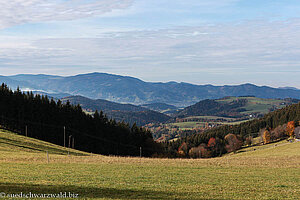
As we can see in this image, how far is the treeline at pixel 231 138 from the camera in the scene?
474 ft

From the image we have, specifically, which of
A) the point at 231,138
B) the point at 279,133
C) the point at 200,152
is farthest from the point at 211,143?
the point at 279,133

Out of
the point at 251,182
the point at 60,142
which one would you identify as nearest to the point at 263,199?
the point at 251,182

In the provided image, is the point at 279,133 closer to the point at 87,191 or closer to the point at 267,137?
the point at 267,137

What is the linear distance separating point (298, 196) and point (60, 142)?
8021cm

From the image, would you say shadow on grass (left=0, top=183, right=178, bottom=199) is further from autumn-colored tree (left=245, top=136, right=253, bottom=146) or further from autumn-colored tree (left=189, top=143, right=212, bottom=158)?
autumn-colored tree (left=245, top=136, right=253, bottom=146)

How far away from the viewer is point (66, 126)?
93.7 m

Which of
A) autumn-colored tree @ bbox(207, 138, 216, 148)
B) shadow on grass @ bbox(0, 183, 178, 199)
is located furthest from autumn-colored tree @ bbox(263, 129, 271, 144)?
shadow on grass @ bbox(0, 183, 178, 199)

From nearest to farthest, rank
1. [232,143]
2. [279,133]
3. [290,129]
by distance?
1. [290,129]
2. [279,133]
3. [232,143]

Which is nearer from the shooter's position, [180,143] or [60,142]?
[60,142]

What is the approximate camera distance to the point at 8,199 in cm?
1507

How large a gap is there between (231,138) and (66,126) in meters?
89.7

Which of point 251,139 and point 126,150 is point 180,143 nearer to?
point 251,139

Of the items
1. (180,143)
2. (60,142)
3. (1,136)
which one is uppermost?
(1,136)

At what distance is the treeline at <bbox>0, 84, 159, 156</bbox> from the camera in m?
87.5
